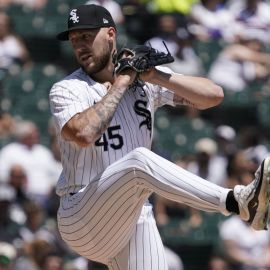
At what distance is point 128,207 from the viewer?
4785mm

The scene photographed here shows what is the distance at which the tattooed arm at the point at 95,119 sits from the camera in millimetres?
4660

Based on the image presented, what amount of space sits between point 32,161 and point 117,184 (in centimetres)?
448

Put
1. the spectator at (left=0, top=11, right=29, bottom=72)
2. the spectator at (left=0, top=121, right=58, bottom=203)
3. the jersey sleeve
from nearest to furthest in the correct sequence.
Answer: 1. the jersey sleeve
2. the spectator at (left=0, top=121, right=58, bottom=203)
3. the spectator at (left=0, top=11, right=29, bottom=72)

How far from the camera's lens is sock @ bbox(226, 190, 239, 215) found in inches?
178

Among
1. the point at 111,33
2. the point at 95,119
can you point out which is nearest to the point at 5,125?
the point at 111,33

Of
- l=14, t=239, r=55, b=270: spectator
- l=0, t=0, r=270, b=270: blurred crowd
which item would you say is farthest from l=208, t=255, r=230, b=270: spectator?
l=14, t=239, r=55, b=270: spectator

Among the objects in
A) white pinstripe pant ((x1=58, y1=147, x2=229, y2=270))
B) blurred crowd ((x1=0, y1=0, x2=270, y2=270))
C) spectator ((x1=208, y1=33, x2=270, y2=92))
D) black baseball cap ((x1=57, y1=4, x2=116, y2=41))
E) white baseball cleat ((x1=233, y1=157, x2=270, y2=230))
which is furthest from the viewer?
spectator ((x1=208, y1=33, x2=270, y2=92))

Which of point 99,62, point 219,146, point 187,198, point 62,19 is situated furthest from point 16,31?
point 187,198

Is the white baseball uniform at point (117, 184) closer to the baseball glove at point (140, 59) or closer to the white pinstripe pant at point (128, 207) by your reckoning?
the white pinstripe pant at point (128, 207)

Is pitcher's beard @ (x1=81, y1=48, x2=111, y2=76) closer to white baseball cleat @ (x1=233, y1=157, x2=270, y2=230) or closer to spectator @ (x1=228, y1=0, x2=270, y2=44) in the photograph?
white baseball cleat @ (x1=233, y1=157, x2=270, y2=230)

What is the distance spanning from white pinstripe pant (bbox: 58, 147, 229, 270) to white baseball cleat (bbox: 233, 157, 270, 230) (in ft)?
0.29

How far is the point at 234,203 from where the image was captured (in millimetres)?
4516

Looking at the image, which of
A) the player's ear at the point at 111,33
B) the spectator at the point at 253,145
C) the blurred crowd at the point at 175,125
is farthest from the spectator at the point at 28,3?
the player's ear at the point at 111,33

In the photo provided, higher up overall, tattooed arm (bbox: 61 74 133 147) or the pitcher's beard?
the pitcher's beard
